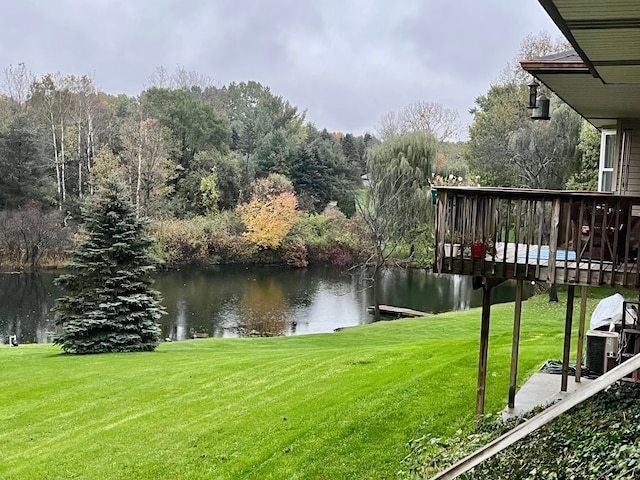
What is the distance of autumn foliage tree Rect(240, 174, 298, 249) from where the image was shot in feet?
115

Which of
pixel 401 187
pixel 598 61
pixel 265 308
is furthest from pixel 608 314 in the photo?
pixel 401 187

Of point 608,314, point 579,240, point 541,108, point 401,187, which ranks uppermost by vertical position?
point 541,108

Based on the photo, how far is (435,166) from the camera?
28234 millimetres

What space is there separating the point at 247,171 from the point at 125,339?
26.3 metres

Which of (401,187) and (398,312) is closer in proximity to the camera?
(398,312)

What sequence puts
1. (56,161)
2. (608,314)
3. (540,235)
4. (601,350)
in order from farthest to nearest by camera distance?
1. (56,161)
2. (608,314)
3. (601,350)
4. (540,235)

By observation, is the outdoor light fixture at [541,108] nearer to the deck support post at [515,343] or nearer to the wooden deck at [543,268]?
the wooden deck at [543,268]

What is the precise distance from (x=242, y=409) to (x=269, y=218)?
89.5 feet

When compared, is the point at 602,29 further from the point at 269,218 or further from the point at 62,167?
the point at 62,167

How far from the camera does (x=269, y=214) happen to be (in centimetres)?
3569

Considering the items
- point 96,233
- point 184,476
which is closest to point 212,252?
point 96,233

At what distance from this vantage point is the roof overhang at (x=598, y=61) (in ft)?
12.2

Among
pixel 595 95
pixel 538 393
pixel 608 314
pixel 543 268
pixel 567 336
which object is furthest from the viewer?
pixel 608 314

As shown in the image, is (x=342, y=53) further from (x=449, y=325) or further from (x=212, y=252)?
(x=449, y=325)
